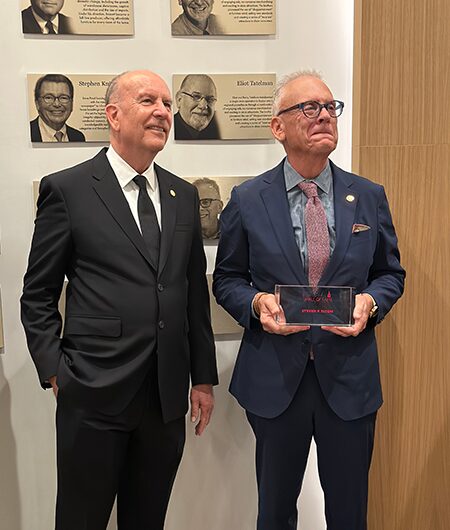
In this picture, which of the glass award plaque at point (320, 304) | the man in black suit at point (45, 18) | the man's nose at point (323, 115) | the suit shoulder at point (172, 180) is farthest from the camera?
the man in black suit at point (45, 18)

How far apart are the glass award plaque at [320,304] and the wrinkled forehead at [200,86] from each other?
0.94 m

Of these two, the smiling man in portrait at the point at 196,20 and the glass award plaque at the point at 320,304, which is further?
the smiling man in portrait at the point at 196,20

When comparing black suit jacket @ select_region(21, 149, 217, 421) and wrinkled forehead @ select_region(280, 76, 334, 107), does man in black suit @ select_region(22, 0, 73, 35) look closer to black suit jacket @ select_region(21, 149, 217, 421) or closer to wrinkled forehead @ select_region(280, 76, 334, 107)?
black suit jacket @ select_region(21, 149, 217, 421)

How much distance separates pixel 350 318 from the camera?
187cm

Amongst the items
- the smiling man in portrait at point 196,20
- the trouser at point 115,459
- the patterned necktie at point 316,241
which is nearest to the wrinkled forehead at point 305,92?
the patterned necktie at point 316,241

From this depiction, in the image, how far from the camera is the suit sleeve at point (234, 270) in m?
2.03

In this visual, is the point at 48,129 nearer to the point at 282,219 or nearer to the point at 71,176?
the point at 71,176

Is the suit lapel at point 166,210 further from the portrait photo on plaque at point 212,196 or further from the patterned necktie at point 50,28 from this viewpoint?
the patterned necktie at point 50,28

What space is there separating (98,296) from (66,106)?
2.76ft

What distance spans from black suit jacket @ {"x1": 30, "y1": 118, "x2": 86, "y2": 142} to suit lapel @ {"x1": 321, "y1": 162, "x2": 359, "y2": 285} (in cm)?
95

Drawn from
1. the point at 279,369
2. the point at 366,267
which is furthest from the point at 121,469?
the point at 366,267

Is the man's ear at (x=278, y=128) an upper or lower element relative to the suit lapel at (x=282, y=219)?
upper

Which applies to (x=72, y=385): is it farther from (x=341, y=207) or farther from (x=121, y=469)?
(x=341, y=207)

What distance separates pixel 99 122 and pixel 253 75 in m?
0.61
